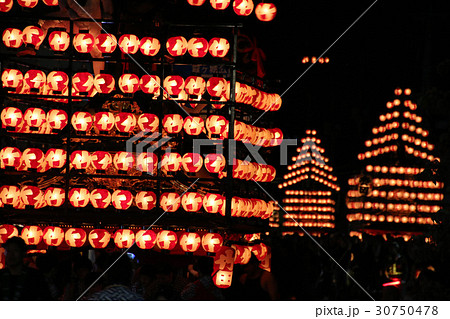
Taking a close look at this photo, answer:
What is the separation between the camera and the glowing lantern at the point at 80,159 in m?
15.6

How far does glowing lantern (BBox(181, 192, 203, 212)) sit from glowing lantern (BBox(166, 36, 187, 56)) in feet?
10.2

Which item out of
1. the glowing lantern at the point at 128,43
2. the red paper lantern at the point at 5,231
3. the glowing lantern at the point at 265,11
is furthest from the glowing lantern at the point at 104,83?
the glowing lantern at the point at 265,11

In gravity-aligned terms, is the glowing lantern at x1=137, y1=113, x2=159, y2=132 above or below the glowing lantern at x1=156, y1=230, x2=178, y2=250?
above

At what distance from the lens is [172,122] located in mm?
15836

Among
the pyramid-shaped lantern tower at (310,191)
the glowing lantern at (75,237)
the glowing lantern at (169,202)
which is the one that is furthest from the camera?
the pyramid-shaped lantern tower at (310,191)

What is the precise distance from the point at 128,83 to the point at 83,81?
0.97m

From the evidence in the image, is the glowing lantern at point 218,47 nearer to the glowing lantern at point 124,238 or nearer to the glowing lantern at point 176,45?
the glowing lantern at point 176,45

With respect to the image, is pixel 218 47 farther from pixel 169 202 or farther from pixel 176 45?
pixel 169 202

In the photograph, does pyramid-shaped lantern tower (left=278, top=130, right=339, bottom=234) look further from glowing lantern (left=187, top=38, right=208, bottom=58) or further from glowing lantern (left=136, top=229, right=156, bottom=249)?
glowing lantern (left=136, top=229, right=156, bottom=249)

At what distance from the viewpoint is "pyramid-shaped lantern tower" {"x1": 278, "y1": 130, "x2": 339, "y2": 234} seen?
39250 millimetres

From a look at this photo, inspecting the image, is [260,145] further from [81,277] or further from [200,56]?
[81,277]

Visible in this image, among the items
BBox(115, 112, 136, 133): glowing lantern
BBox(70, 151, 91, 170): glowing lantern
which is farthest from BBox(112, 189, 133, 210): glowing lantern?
BBox(115, 112, 136, 133): glowing lantern

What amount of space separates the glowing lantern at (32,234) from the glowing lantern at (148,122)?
10.2 ft

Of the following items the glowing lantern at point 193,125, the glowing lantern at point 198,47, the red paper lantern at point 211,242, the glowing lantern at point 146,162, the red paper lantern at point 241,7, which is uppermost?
the red paper lantern at point 241,7
